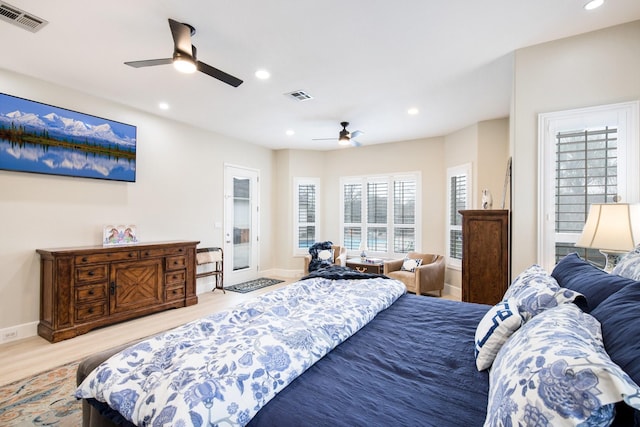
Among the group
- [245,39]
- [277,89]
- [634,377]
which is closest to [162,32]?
[245,39]

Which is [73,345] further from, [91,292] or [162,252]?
[162,252]

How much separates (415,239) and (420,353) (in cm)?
495

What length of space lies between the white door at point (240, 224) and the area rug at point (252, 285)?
0.15 meters

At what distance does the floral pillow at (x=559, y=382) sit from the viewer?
687 mm

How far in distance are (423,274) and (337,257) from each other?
1882 mm

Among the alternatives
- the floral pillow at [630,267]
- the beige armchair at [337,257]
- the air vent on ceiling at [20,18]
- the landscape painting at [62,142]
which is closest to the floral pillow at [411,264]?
the beige armchair at [337,257]

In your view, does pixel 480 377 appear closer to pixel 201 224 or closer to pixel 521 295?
pixel 521 295

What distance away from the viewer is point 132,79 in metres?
3.51

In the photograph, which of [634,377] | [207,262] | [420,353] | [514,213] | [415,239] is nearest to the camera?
[634,377]

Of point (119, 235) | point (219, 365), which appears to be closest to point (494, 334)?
point (219, 365)

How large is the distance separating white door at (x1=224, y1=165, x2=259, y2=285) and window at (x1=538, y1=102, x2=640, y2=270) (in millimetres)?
4952

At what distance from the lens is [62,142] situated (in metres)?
3.71

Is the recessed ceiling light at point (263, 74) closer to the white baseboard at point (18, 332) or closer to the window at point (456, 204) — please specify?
the window at point (456, 204)

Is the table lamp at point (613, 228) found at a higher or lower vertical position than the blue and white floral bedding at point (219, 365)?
higher
